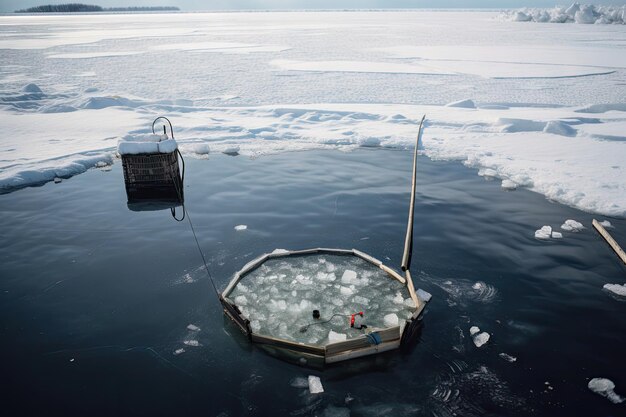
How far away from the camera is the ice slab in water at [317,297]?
5113 mm

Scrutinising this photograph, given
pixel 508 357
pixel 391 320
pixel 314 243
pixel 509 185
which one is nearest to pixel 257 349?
pixel 391 320

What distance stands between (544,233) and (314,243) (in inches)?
163

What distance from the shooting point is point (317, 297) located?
223 inches

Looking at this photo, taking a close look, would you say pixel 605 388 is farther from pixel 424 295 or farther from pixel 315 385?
pixel 315 385

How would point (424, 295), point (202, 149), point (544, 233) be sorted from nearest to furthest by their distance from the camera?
1. point (424, 295)
2. point (544, 233)
3. point (202, 149)

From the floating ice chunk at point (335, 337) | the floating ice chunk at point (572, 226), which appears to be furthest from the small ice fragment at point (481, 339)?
the floating ice chunk at point (572, 226)

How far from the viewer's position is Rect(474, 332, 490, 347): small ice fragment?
16.6ft

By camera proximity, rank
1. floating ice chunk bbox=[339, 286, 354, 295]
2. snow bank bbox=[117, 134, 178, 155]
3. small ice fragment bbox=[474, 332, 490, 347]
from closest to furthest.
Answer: small ice fragment bbox=[474, 332, 490, 347], floating ice chunk bbox=[339, 286, 354, 295], snow bank bbox=[117, 134, 178, 155]

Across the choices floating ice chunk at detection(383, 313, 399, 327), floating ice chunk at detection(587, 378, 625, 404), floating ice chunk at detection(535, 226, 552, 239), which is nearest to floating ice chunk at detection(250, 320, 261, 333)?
floating ice chunk at detection(383, 313, 399, 327)

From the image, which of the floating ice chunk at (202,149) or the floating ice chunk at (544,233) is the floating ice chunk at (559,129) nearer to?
the floating ice chunk at (544,233)

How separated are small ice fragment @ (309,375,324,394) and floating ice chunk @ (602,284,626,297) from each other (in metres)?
4.52

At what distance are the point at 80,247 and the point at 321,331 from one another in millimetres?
4770

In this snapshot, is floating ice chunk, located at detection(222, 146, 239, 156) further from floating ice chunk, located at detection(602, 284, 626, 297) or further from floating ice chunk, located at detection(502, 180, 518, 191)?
floating ice chunk, located at detection(602, 284, 626, 297)

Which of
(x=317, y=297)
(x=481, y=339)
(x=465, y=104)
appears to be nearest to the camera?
(x=481, y=339)
